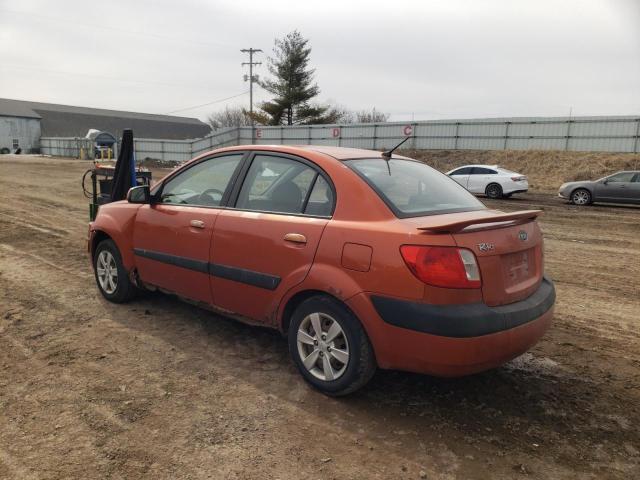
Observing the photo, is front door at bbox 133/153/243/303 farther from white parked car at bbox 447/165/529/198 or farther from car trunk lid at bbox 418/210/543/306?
white parked car at bbox 447/165/529/198

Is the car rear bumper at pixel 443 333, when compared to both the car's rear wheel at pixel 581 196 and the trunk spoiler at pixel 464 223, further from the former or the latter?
the car's rear wheel at pixel 581 196

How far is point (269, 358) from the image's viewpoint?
12.7ft

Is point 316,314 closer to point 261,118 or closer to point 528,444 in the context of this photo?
point 528,444

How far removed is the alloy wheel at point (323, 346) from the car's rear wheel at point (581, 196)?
55.9ft

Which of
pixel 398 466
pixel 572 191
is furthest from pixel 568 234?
pixel 398 466

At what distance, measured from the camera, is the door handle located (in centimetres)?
328

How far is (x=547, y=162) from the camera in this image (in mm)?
26281

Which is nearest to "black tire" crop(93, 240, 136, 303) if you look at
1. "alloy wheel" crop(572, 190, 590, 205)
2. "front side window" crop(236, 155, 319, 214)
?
"front side window" crop(236, 155, 319, 214)

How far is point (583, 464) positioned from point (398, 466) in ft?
3.27

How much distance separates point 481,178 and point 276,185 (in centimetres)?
1722

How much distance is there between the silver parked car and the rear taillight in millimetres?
16772

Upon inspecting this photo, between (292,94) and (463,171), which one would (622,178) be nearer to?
(463,171)

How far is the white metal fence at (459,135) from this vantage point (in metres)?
25.7

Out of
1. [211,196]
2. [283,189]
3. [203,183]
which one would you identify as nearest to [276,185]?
[283,189]
